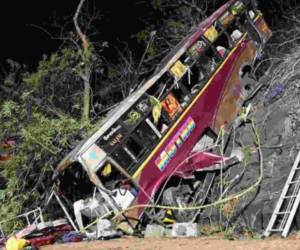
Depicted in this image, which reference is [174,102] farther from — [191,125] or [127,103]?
[127,103]

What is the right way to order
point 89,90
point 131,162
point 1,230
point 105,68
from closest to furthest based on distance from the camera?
point 131,162, point 1,230, point 89,90, point 105,68

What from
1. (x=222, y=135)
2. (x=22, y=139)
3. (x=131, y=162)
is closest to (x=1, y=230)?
(x=22, y=139)

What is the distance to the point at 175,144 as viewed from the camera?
10414mm

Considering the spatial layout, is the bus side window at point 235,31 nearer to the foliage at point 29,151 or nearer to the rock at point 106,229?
the foliage at point 29,151

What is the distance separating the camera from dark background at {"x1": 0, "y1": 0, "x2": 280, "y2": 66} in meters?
19.5

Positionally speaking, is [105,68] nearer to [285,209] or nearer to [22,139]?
[22,139]

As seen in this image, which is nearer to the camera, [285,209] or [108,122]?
[285,209]

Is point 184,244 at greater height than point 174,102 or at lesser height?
lesser

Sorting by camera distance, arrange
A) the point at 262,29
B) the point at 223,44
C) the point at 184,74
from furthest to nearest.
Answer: the point at 262,29, the point at 223,44, the point at 184,74

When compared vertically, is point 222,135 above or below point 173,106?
below

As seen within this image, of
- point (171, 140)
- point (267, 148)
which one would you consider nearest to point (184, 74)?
point (171, 140)

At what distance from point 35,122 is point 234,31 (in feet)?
17.6

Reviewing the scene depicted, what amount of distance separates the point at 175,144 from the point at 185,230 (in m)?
1.83

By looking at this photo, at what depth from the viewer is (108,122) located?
9.60m
